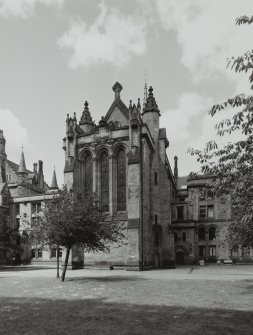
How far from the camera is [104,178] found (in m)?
42.4

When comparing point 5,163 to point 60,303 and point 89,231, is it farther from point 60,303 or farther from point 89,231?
point 60,303

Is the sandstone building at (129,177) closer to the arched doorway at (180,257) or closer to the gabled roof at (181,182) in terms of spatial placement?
the arched doorway at (180,257)

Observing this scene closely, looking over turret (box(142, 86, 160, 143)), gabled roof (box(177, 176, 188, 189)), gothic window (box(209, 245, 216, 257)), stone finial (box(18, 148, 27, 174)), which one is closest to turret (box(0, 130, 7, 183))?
stone finial (box(18, 148, 27, 174))

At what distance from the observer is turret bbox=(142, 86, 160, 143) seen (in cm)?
4678

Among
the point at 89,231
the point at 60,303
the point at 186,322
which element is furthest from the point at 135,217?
the point at 186,322

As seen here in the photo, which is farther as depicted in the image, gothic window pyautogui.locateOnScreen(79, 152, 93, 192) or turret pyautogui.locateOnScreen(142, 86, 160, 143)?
turret pyautogui.locateOnScreen(142, 86, 160, 143)

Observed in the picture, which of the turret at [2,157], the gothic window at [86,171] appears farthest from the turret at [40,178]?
the gothic window at [86,171]

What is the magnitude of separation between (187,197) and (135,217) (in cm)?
3004

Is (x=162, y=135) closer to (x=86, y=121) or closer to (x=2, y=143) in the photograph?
(x=86, y=121)

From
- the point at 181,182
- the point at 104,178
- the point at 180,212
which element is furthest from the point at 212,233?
the point at 104,178

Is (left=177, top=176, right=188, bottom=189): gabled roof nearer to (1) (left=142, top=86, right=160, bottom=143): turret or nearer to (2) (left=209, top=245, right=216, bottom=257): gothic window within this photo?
(2) (left=209, top=245, right=216, bottom=257): gothic window

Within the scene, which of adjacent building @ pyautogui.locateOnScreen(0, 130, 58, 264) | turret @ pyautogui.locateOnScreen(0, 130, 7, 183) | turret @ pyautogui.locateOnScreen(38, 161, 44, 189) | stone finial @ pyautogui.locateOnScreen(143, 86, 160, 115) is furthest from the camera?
turret @ pyautogui.locateOnScreen(38, 161, 44, 189)

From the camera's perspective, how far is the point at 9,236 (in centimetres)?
4744

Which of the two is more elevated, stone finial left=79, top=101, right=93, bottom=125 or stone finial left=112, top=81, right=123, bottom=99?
stone finial left=112, top=81, right=123, bottom=99
